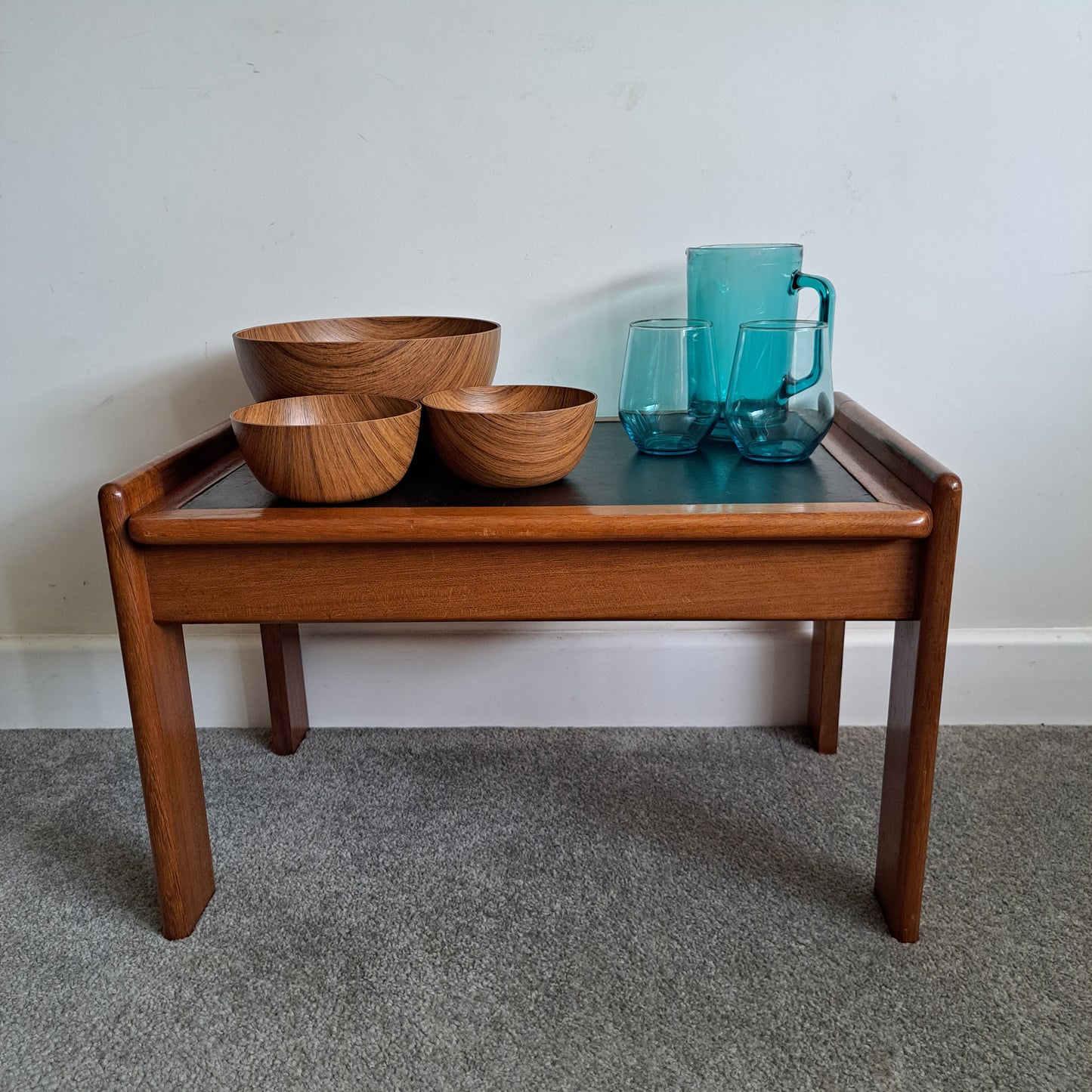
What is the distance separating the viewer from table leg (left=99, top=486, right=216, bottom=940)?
862 millimetres

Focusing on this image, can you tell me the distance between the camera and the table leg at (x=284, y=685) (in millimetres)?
1273

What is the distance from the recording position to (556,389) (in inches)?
39.7

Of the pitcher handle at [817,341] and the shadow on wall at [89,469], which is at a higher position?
the pitcher handle at [817,341]

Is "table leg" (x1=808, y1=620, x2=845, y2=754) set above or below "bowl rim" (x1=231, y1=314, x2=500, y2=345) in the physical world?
below

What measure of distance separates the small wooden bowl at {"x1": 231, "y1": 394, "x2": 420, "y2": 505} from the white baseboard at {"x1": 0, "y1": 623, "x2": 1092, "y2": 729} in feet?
1.63

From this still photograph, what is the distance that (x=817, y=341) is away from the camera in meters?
0.94

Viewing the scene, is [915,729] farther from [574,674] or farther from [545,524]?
[574,674]

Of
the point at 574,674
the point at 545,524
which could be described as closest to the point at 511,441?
the point at 545,524

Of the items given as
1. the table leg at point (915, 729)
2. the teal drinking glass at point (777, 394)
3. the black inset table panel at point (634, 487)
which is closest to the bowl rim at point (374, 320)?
the black inset table panel at point (634, 487)

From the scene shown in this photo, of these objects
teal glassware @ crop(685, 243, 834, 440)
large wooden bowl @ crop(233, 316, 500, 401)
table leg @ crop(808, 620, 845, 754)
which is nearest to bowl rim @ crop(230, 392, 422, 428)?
large wooden bowl @ crop(233, 316, 500, 401)

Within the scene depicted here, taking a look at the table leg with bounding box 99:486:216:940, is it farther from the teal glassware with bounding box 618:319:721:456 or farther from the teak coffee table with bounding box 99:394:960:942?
the teal glassware with bounding box 618:319:721:456

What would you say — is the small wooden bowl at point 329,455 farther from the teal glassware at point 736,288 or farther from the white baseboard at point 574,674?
the white baseboard at point 574,674

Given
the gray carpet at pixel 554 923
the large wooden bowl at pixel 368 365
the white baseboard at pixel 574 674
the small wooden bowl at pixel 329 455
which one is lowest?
the gray carpet at pixel 554 923

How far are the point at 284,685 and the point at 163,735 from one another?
0.35 m
